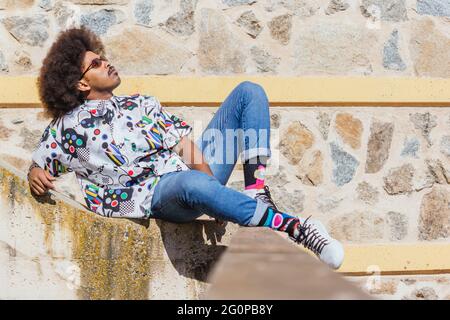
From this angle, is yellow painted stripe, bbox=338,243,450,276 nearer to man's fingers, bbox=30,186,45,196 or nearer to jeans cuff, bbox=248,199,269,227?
jeans cuff, bbox=248,199,269,227

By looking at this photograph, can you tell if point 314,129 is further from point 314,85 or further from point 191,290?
point 191,290

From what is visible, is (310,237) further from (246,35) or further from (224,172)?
(246,35)

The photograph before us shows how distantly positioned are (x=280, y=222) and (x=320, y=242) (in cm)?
17

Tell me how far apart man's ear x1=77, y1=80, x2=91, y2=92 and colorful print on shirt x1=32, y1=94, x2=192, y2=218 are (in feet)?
0.34

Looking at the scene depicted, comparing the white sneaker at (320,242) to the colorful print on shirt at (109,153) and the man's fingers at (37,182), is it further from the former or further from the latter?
the man's fingers at (37,182)

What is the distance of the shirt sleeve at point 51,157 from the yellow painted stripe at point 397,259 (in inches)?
68.0

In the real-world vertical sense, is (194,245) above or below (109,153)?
below

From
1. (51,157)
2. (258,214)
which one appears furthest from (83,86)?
(258,214)

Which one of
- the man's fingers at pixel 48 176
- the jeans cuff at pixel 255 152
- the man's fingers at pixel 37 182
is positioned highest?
the jeans cuff at pixel 255 152

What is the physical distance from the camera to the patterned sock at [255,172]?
3.63 meters

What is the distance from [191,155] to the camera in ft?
12.1

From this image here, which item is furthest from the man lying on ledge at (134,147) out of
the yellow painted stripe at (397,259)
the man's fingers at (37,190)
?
the yellow painted stripe at (397,259)
